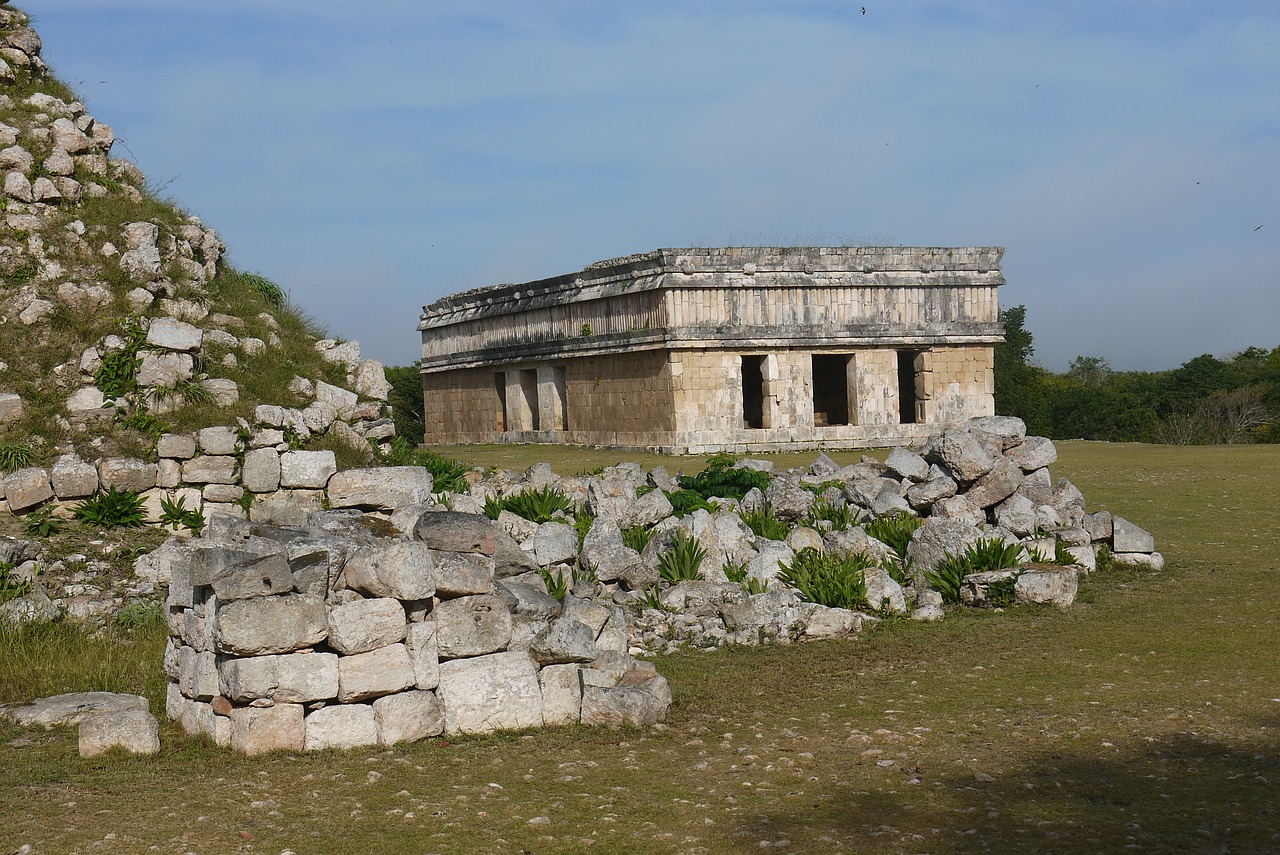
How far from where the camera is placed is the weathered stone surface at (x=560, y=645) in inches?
285

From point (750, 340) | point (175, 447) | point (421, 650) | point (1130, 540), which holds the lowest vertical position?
point (1130, 540)

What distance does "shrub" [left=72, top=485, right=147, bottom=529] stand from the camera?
39.6 feet

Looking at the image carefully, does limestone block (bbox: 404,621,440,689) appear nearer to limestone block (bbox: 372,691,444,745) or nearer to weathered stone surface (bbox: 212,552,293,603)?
limestone block (bbox: 372,691,444,745)

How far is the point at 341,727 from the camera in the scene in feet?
21.9

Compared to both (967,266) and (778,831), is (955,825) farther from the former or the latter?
(967,266)

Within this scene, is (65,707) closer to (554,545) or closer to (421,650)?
(421,650)

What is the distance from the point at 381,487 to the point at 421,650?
5.30m

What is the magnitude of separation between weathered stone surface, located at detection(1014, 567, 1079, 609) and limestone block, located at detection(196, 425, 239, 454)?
7.88 meters

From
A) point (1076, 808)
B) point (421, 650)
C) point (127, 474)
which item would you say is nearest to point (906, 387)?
point (127, 474)

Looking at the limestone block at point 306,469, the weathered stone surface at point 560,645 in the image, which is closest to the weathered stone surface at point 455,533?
the weathered stone surface at point 560,645

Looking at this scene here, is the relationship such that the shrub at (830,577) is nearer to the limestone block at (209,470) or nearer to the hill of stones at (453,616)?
the hill of stones at (453,616)

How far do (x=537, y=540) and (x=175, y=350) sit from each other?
4.97 m

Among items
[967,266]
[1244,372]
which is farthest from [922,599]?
[1244,372]

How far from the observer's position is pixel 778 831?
5.21 m
